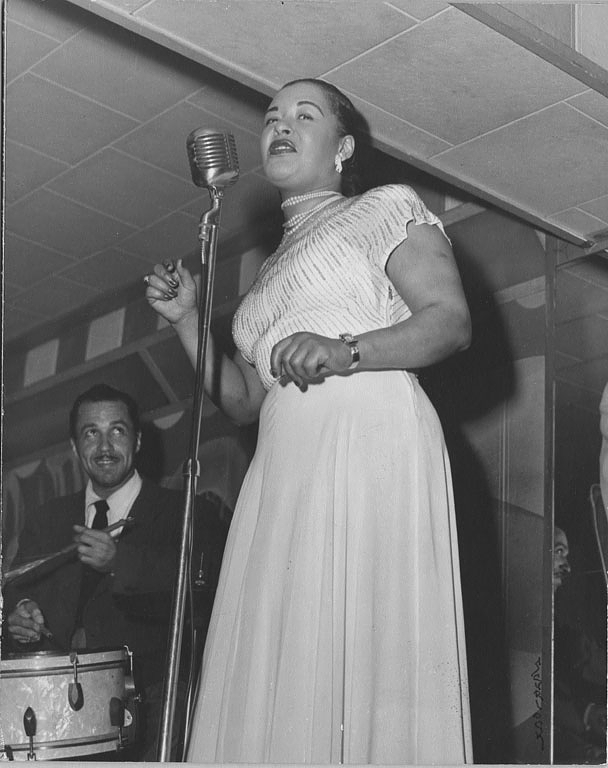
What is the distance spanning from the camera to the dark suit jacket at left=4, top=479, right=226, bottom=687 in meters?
2.30

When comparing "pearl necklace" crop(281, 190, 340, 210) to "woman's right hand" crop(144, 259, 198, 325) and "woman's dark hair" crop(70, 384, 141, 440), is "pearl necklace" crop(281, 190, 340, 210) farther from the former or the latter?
"woman's dark hair" crop(70, 384, 141, 440)

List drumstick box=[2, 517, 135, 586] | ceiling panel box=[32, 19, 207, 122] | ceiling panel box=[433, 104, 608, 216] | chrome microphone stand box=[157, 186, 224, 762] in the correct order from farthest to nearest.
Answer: ceiling panel box=[433, 104, 608, 216] < ceiling panel box=[32, 19, 207, 122] < drumstick box=[2, 517, 135, 586] < chrome microphone stand box=[157, 186, 224, 762]

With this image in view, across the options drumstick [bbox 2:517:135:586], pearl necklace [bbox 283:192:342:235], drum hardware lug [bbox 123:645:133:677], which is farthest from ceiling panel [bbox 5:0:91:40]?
drum hardware lug [bbox 123:645:133:677]

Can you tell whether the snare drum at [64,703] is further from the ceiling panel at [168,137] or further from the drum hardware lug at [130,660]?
the ceiling panel at [168,137]

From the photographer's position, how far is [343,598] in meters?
2.10

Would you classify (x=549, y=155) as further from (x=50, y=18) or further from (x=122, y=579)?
(x=122, y=579)

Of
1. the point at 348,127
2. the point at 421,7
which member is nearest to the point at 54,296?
the point at 348,127

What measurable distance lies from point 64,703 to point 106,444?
503 millimetres

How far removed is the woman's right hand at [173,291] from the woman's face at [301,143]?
25 centimetres

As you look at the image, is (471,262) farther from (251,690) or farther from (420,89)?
(251,690)

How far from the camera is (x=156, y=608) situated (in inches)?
93.4

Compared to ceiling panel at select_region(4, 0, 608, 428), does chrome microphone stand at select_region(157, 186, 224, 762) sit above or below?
below

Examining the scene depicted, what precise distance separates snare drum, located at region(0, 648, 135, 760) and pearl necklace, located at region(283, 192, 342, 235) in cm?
84

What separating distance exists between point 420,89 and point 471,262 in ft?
1.26
